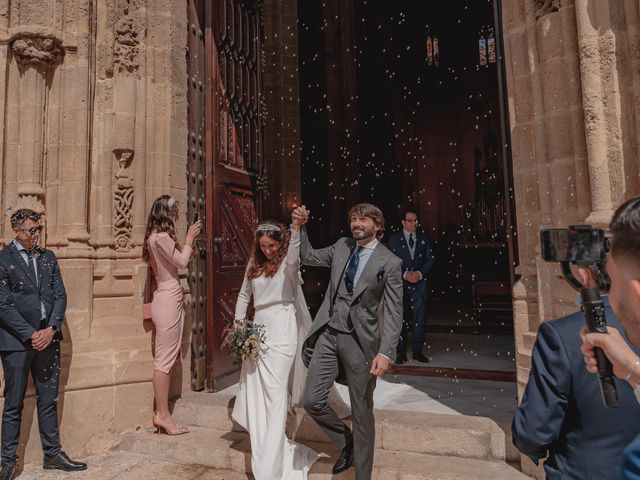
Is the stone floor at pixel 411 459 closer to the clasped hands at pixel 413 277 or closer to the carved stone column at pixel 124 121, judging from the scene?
the clasped hands at pixel 413 277

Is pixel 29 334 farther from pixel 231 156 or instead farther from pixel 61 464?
pixel 231 156

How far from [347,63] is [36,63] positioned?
9.23 metres

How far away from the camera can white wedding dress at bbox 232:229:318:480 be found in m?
3.33

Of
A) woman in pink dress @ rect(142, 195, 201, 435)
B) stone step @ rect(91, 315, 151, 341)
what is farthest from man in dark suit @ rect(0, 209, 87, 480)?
woman in pink dress @ rect(142, 195, 201, 435)

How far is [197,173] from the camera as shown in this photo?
5.12m

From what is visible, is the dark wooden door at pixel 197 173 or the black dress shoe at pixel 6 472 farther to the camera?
the dark wooden door at pixel 197 173

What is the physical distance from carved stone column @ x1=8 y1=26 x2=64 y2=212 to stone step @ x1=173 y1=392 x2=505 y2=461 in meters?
2.54

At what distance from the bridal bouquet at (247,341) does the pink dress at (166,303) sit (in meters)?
0.99

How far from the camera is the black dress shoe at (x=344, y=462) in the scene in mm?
3355

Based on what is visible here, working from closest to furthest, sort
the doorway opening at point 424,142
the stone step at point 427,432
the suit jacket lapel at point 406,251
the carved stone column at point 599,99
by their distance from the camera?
the carved stone column at point 599,99, the stone step at point 427,432, the suit jacket lapel at point 406,251, the doorway opening at point 424,142

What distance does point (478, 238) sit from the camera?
1421 centimetres

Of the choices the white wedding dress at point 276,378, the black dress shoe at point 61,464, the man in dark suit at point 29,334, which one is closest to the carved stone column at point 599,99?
the white wedding dress at point 276,378

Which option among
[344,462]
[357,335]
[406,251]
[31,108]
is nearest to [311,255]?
[357,335]

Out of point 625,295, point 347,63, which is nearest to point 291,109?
point 347,63
